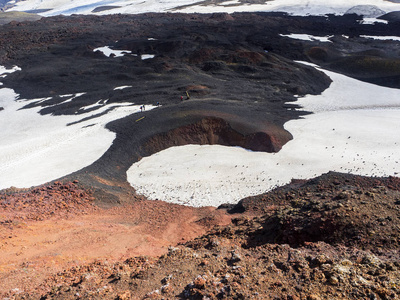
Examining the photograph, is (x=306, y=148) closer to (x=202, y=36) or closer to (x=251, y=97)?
(x=251, y=97)

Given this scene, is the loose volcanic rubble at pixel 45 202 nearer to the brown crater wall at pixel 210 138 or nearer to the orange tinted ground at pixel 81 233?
the orange tinted ground at pixel 81 233

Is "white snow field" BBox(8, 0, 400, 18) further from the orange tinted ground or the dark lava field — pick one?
the orange tinted ground

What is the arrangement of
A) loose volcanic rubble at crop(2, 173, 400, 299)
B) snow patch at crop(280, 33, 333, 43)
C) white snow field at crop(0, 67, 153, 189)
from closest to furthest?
1. loose volcanic rubble at crop(2, 173, 400, 299)
2. white snow field at crop(0, 67, 153, 189)
3. snow patch at crop(280, 33, 333, 43)

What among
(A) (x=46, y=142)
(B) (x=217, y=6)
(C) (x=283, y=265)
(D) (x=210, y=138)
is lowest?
(D) (x=210, y=138)

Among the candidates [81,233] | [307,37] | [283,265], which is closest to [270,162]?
[81,233]

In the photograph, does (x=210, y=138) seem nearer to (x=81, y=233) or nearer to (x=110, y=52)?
(x=81, y=233)

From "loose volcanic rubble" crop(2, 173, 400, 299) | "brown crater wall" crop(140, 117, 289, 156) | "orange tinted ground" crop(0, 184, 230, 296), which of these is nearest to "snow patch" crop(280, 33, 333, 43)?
"brown crater wall" crop(140, 117, 289, 156)
